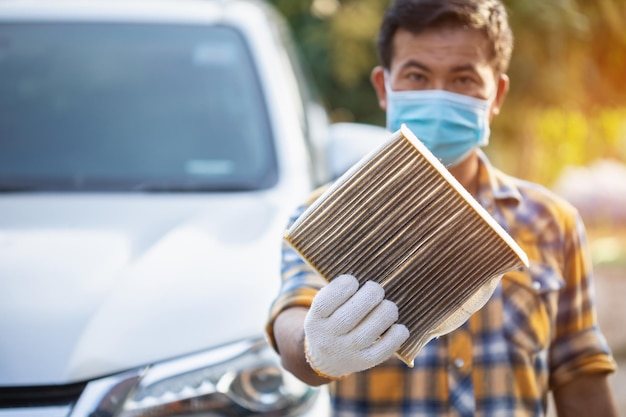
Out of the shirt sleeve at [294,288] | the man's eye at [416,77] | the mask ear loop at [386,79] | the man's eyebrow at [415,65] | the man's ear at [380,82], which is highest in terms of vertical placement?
the man's eyebrow at [415,65]

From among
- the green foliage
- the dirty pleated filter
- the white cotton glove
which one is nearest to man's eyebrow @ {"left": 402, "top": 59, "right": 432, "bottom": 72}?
the dirty pleated filter

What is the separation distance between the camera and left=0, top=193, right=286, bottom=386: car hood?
2486 mm

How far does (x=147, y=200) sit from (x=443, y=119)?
1.28m

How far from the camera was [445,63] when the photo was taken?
7.40ft

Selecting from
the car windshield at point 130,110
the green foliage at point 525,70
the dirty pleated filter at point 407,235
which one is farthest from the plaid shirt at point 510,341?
the green foliage at point 525,70

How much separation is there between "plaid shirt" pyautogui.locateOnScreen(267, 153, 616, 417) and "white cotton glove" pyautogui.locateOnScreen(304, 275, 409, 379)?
0.41m

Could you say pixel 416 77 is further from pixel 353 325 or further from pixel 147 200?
pixel 147 200

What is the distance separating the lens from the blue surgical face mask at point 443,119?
88.6 inches

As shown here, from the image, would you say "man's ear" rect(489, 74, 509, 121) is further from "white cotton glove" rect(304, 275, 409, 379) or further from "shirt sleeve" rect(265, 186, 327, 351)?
"white cotton glove" rect(304, 275, 409, 379)

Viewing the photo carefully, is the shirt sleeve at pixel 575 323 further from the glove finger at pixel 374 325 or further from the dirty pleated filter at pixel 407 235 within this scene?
the glove finger at pixel 374 325

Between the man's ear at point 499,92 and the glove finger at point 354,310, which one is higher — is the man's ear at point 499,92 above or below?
below

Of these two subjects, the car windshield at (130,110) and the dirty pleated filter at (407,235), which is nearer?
the dirty pleated filter at (407,235)

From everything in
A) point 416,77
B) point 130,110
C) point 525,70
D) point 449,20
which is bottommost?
point 525,70

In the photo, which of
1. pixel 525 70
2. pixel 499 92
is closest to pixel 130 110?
pixel 499 92
